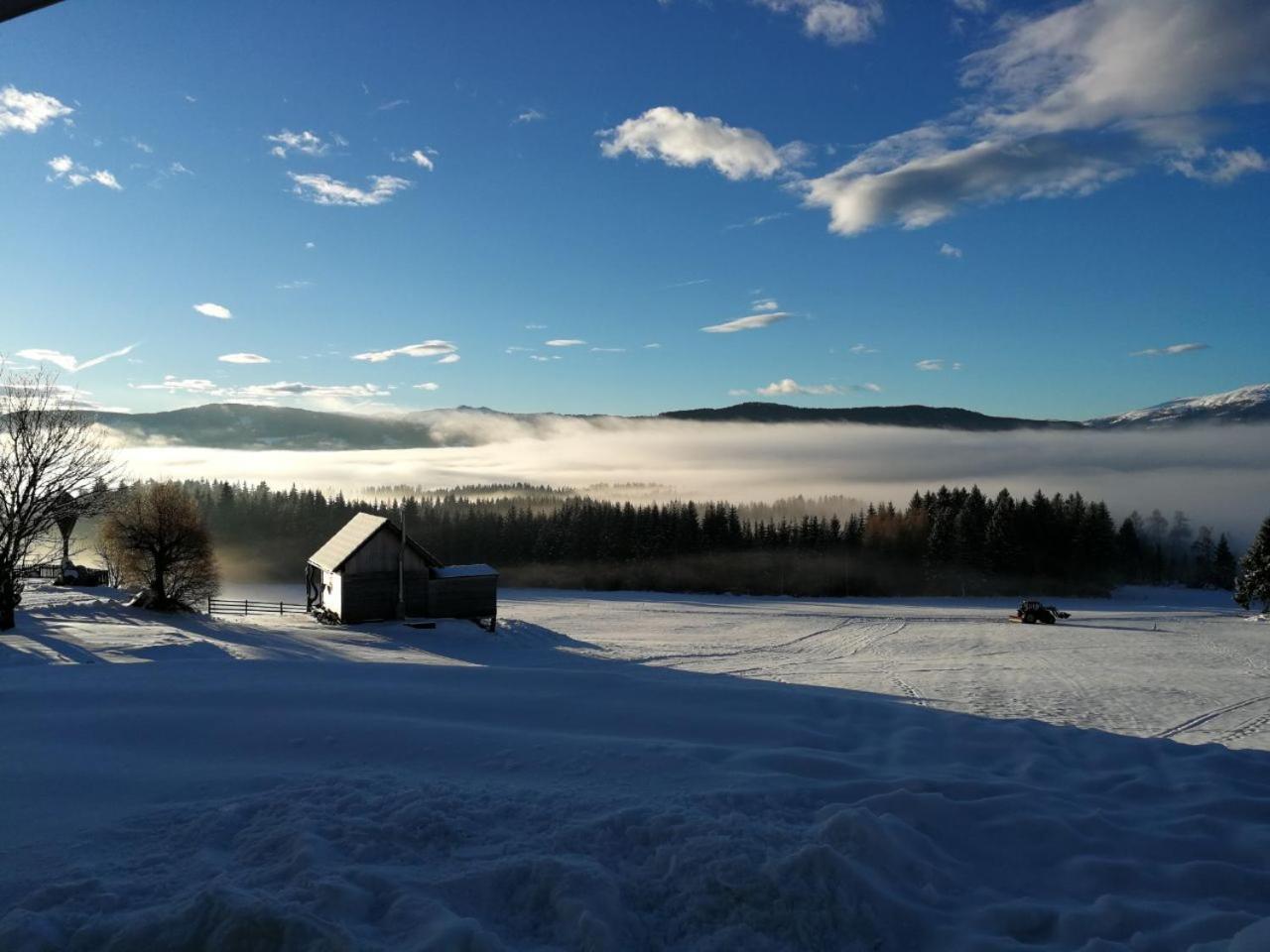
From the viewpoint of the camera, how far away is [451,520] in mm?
111125

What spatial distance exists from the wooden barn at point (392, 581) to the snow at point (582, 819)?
25.1m

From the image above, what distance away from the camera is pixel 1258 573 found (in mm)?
60625

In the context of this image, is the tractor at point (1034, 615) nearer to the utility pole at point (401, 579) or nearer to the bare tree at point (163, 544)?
the utility pole at point (401, 579)

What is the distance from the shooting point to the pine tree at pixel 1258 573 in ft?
196

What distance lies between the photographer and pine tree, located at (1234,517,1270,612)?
5969 cm

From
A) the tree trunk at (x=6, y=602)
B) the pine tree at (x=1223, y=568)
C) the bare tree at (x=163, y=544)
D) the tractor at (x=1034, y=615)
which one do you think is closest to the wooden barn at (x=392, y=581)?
the bare tree at (x=163, y=544)

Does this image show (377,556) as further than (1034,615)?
No

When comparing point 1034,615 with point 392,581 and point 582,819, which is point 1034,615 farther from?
point 582,819

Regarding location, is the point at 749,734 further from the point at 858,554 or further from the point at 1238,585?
the point at 858,554

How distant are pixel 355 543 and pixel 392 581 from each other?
9.09 ft

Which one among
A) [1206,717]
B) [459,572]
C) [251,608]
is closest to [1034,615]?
[1206,717]

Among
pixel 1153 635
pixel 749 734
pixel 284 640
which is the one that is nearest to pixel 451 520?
pixel 284 640

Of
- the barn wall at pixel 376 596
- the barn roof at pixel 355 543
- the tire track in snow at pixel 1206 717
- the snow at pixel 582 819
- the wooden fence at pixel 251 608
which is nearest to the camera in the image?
the snow at pixel 582 819

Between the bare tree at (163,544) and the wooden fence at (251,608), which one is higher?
the bare tree at (163,544)
